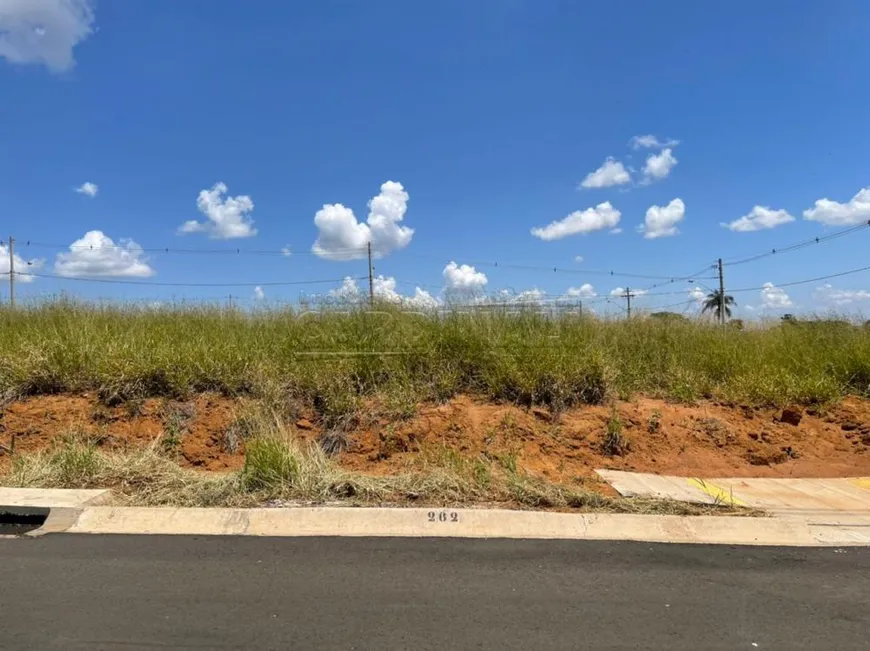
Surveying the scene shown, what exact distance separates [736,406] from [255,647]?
25.6 ft

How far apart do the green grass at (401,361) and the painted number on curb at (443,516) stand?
2.68 metres

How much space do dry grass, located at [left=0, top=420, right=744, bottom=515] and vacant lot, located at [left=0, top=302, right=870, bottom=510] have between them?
0.08 ft

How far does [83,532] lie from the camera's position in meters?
5.53

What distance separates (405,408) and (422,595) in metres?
4.24

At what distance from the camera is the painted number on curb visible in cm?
557

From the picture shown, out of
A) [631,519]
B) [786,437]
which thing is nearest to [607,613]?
[631,519]

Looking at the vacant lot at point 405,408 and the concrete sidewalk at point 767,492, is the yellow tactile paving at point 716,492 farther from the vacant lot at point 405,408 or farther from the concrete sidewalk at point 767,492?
the vacant lot at point 405,408

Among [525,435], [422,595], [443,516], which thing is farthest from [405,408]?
[422,595]

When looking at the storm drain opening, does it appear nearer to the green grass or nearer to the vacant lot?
the vacant lot

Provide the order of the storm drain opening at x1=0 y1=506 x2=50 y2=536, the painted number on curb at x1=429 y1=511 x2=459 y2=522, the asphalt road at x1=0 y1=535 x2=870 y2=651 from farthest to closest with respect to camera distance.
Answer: the storm drain opening at x1=0 y1=506 x2=50 y2=536 < the painted number on curb at x1=429 y1=511 x2=459 y2=522 < the asphalt road at x1=0 y1=535 x2=870 y2=651

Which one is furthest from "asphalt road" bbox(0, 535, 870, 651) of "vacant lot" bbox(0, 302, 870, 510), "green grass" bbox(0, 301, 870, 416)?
"green grass" bbox(0, 301, 870, 416)

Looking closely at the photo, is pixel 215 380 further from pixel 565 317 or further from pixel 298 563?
pixel 565 317

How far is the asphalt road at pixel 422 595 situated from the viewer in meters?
3.54

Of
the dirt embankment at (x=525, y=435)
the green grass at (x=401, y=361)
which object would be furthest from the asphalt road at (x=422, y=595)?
the green grass at (x=401, y=361)
